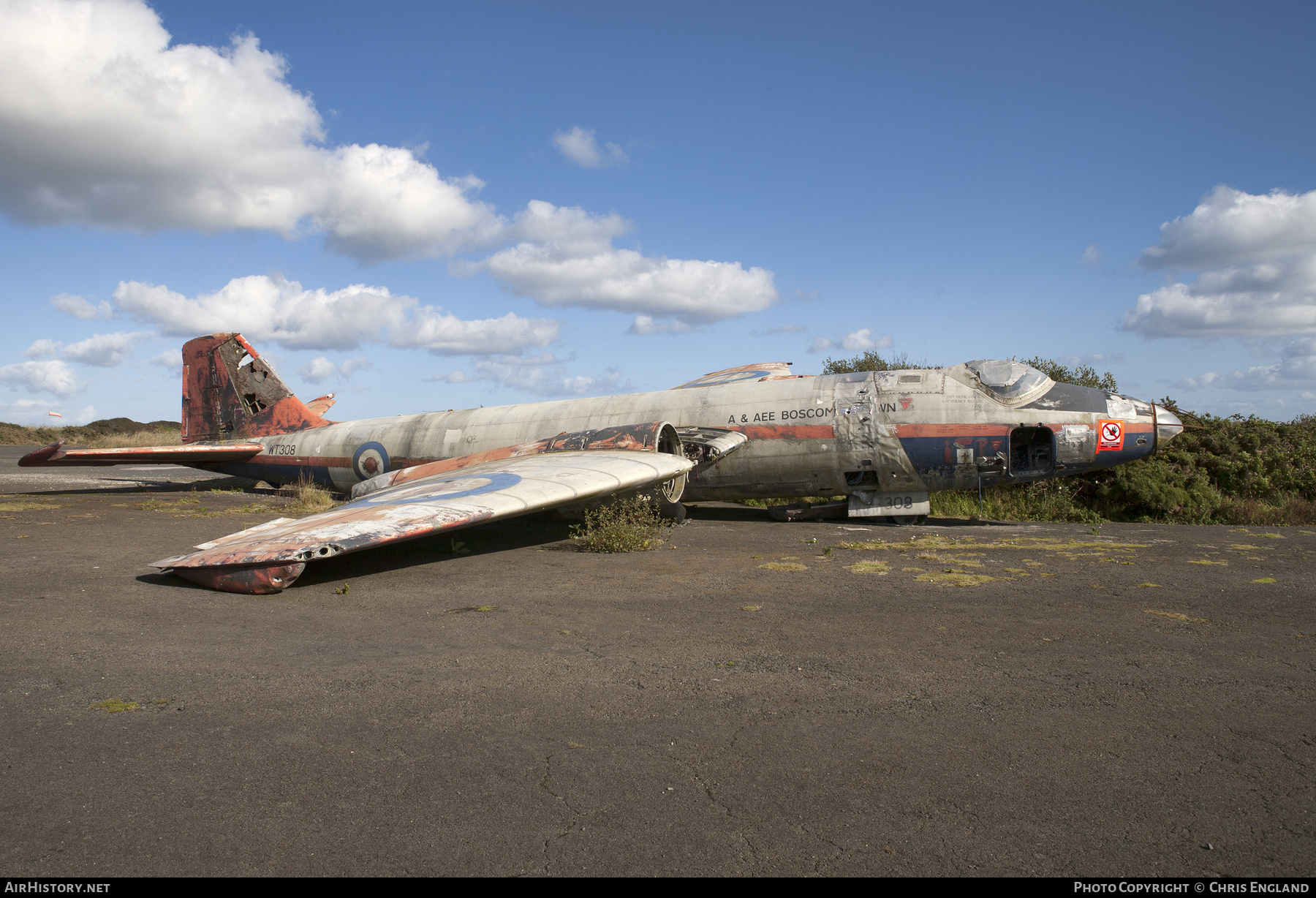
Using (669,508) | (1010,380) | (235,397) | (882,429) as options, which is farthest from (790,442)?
(235,397)

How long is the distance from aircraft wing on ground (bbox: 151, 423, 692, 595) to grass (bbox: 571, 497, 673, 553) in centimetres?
47

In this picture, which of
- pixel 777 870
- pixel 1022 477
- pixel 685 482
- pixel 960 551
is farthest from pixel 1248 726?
pixel 685 482

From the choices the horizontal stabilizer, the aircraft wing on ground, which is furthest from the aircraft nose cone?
the horizontal stabilizer

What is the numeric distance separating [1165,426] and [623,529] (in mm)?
9346

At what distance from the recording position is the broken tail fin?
1877 cm

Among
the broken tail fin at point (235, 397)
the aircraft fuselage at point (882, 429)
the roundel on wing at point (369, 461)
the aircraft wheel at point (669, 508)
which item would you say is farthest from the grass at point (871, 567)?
the broken tail fin at point (235, 397)

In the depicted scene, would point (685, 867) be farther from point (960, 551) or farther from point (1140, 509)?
point (1140, 509)

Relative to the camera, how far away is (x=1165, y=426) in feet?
39.5

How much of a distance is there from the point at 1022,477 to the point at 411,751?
11561 mm

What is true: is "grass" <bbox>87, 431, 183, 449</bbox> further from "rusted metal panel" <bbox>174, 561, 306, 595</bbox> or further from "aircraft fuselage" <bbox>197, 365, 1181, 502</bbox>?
"rusted metal panel" <bbox>174, 561, 306, 595</bbox>

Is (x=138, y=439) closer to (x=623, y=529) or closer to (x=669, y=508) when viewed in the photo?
(x=669, y=508)

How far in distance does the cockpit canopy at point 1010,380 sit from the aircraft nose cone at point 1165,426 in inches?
69.7

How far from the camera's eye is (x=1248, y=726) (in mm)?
4219

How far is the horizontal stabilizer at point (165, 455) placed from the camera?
1659 cm
